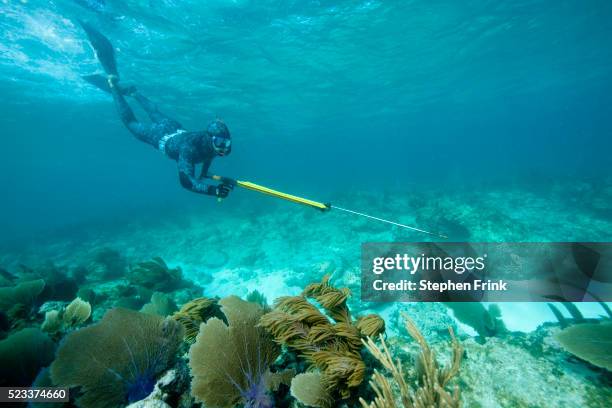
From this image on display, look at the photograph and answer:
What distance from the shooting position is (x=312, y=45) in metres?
18.9

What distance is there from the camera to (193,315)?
316 centimetres

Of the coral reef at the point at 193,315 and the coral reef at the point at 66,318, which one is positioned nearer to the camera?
the coral reef at the point at 193,315

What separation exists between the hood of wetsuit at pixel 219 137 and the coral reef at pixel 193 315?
4762 millimetres

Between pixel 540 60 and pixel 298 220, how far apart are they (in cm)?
3110

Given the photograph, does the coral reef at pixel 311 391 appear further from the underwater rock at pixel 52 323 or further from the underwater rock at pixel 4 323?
the underwater rock at pixel 4 323

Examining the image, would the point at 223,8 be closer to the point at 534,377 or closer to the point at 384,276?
the point at 384,276

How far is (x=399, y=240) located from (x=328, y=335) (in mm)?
10862

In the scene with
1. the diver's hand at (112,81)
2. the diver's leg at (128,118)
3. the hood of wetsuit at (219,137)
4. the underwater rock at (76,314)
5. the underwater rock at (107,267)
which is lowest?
the underwater rock at (76,314)

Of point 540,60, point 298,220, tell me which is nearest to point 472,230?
point 298,220

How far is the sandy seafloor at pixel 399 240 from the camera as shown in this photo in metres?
2.73

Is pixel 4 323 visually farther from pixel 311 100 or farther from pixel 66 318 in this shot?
pixel 311 100

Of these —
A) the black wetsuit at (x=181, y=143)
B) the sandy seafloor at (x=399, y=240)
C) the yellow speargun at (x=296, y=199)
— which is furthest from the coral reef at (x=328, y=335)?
the black wetsuit at (x=181, y=143)

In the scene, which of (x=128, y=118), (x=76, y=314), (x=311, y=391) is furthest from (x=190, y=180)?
(x=128, y=118)

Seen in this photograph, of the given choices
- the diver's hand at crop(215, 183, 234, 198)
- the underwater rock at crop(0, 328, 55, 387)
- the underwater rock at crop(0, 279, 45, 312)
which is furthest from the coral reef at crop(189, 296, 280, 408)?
the underwater rock at crop(0, 279, 45, 312)
